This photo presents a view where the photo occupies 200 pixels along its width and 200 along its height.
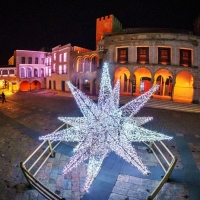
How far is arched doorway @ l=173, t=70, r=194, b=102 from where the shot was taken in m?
25.7

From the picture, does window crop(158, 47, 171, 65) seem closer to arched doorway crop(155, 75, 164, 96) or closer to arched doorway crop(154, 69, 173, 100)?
arched doorway crop(154, 69, 173, 100)

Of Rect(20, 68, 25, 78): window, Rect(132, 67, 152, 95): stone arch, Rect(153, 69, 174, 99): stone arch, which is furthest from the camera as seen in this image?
Rect(20, 68, 25, 78): window

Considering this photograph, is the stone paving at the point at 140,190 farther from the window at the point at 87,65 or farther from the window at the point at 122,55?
the window at the point at 87,65

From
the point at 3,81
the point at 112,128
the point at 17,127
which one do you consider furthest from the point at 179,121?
the point at 3,81

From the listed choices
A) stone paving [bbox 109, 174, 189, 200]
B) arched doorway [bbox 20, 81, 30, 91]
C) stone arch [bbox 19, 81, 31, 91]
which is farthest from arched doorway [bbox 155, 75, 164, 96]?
arched doorway [bbox 20, 81, 30, 91]

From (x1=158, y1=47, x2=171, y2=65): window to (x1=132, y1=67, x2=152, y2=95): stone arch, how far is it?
8.79 ft

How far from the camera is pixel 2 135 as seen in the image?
12148 millimetres

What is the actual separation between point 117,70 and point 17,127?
18.1 m

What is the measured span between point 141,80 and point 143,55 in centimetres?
397

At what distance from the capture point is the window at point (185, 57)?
2445cm

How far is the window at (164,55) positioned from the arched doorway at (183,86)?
2819mm

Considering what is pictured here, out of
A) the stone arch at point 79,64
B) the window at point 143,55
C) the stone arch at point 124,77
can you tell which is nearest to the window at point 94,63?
the stone arch at point 79,64

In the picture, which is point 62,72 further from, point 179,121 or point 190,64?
point 179,121

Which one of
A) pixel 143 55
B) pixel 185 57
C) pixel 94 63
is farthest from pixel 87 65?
pixel 185 57
